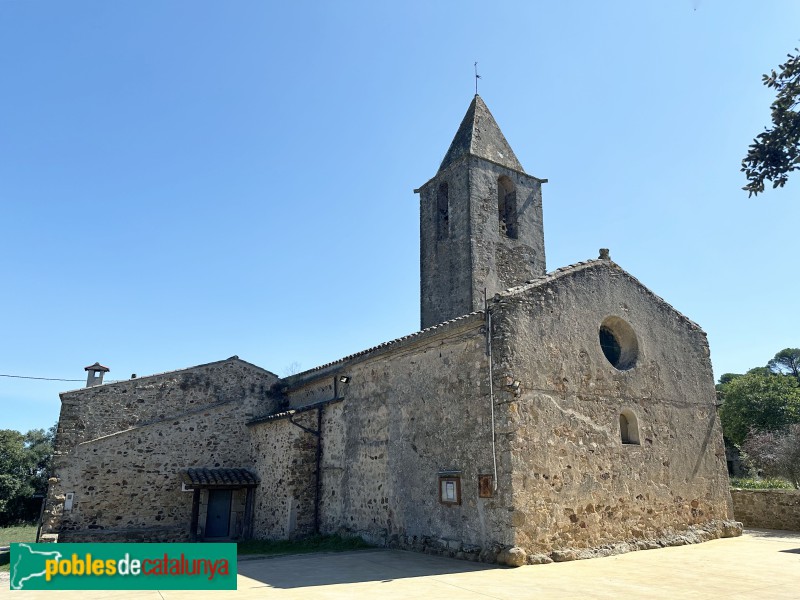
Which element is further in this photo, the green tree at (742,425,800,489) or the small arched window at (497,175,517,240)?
the green tree at (742,425,800,489)

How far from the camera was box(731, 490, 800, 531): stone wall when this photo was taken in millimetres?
15077

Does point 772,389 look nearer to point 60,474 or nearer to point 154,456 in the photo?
point 154,456

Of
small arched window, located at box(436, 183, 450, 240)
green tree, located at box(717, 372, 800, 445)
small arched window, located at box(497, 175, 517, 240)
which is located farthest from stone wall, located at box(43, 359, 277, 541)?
green tree, located at box(717, 372, 800, 445)

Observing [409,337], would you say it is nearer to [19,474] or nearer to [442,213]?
[442,213]

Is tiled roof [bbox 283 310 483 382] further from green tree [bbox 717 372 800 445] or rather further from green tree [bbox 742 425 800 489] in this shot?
green tree [bbox 717 372 800 445]

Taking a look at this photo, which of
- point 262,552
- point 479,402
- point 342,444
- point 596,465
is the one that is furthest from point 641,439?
point 262,552

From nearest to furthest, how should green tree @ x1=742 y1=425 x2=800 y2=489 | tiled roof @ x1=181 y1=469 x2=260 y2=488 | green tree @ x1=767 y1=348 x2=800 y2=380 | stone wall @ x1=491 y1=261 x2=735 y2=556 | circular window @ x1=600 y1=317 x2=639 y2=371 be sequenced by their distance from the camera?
stone wall @ x1=491 y1=261 x2=735 y2=556 < circular window @ x1=600 y1=317 x2=639 y2=371 < tiled roof @ x1=181 y1=469 x2=260 y2=488 < green tree @ x1=742 y1=425 x2=800 y2=489 < green tree @ x1=767 y1=348 x2=800 y2=380

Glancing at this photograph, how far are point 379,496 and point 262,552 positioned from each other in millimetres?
3037

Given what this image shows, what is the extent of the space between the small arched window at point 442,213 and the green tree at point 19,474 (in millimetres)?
28464

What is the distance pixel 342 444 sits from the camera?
15.0 m

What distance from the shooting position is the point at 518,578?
870 centimetres

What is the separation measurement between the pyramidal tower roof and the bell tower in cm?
5

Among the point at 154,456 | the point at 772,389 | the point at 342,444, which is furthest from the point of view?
the point at 772,389

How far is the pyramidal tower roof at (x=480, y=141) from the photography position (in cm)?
1964
